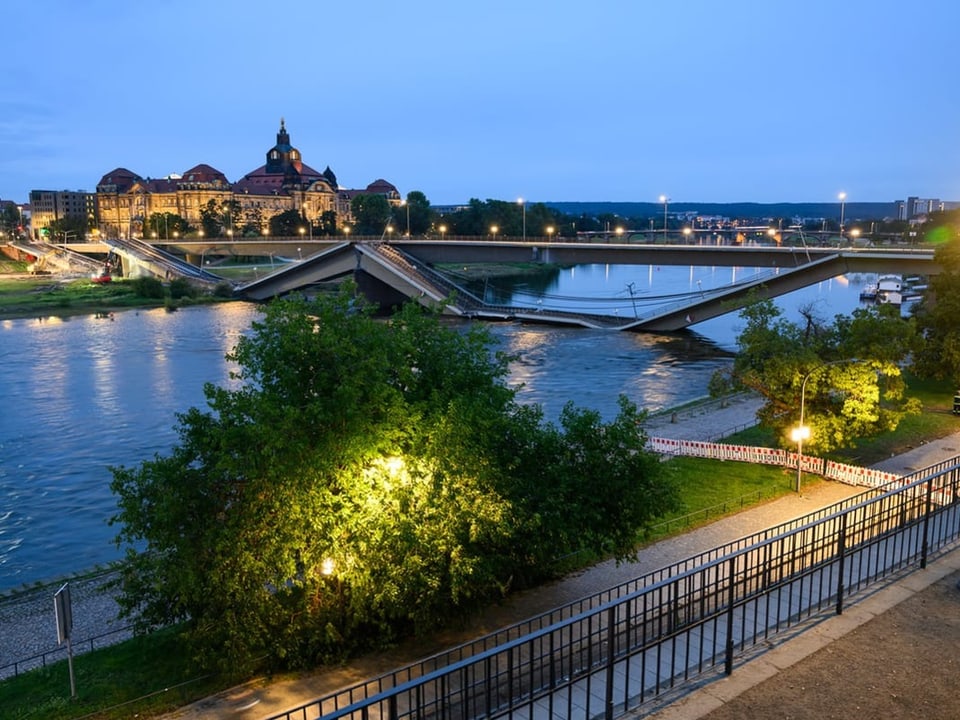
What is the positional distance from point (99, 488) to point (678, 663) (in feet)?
78.9

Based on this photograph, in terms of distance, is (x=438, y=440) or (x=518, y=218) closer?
(x=438, y=440)

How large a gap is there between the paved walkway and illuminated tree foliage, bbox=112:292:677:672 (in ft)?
1.39

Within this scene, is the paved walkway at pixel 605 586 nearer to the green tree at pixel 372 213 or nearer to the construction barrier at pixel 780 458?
the construction barrier at pixel 780 458

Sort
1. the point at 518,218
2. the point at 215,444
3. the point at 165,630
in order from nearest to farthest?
the point at 215,444
the point at 165,630
the point at 518,218

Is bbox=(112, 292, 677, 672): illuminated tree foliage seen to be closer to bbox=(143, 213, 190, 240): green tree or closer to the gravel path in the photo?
the gravel path

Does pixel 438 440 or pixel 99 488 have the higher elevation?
pixel 438 440

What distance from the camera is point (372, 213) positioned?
15038 centimetres

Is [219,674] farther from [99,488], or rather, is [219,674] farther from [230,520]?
[99,488]

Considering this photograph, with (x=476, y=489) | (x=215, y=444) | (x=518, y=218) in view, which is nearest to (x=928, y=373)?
(x=476, y=489)

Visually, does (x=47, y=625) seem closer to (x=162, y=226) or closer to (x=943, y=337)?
(x=943, y=337)

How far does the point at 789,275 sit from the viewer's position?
61188 millimetres

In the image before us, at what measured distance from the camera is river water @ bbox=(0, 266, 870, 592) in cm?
2600

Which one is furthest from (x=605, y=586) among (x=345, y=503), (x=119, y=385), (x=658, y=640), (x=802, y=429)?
(x=119, y=385)

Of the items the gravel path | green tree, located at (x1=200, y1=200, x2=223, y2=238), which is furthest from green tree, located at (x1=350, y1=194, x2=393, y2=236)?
the gravel path
